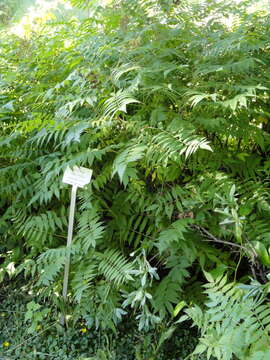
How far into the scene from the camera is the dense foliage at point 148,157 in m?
2.11

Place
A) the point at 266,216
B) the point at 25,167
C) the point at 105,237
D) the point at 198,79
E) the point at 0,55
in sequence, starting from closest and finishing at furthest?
the point at 266,216, the point at 198,79, the point at 105,237, the point at 25,167, the point at 0,55

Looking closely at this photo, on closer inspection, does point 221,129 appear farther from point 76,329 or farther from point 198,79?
point 76,329

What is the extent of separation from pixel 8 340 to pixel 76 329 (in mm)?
516

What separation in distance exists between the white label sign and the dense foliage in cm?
7

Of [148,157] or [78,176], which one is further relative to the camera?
[78,176]

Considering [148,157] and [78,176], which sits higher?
[148,157]

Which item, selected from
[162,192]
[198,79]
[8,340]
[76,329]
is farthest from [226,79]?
[8,340]

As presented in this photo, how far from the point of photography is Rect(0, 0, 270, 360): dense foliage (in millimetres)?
2111

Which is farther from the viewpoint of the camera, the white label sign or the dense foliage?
the white label sign

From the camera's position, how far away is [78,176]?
2.39 meters

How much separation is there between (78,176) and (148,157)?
593 millimetres

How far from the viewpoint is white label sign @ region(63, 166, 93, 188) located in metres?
2.37

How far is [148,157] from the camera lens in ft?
6.61

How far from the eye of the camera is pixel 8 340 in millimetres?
2660
